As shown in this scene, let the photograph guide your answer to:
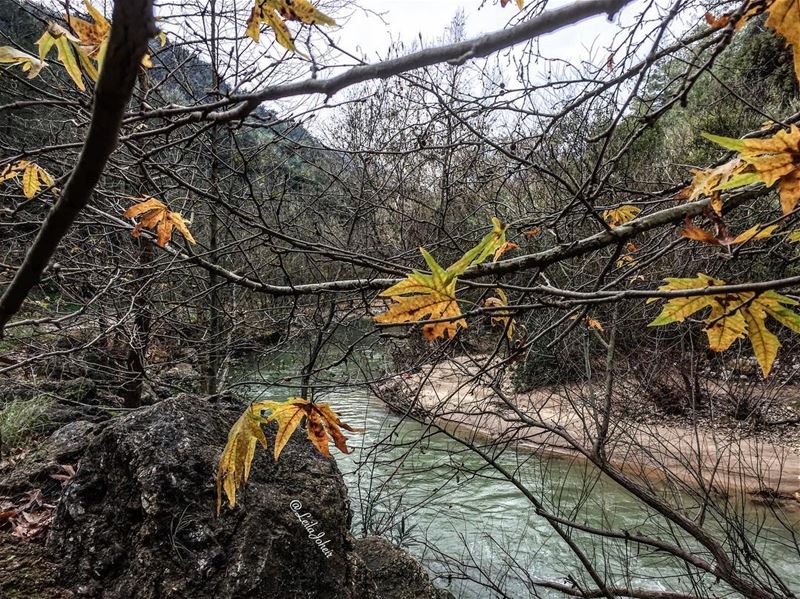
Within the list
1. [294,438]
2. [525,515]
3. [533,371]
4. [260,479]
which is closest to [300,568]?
[260,479]

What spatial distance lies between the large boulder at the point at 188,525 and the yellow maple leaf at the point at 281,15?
74.5 inches

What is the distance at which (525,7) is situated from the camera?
69.3 inches

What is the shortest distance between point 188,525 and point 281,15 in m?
1.98

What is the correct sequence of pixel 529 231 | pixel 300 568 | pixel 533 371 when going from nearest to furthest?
pixel 529 231 → pixel 300 568 → pixel 533 371

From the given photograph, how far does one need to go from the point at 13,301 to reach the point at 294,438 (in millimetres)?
2458

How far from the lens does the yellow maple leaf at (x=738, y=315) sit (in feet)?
2.86

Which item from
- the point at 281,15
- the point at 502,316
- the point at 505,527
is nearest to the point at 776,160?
the point at 502,316

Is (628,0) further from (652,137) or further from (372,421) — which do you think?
(652,137)

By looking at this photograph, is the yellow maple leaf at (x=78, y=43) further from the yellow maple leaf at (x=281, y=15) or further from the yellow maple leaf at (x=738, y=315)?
the yellow maple leaf at (x=738, y=315)

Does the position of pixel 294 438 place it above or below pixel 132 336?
below

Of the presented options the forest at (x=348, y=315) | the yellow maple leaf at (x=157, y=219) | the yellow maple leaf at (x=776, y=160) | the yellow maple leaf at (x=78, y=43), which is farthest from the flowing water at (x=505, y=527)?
the yellow maple leaf at (x=776, y=160)

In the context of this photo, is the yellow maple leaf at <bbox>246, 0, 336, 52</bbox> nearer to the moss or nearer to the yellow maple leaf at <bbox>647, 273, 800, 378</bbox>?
the yellow maple leaf at <bbox>647, 273, 800, 378</bbox>

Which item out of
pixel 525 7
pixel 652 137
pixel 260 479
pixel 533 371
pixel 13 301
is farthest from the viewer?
pixel 652 137

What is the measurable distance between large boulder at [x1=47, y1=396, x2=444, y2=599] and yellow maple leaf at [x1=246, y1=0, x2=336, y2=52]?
1.89 metres
